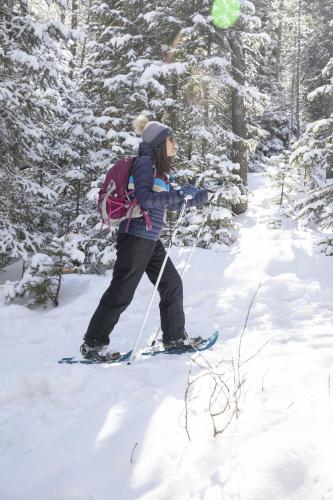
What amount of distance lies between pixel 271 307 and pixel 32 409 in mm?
3826

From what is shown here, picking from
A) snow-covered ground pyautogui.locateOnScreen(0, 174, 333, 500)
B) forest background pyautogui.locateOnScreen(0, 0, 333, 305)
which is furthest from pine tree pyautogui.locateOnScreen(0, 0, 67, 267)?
snow-covered ground pyautogui.locateOnScreen(0, 174, 333, 500)

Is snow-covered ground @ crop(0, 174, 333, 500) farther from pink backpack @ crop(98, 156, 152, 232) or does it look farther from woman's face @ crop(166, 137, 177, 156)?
woman's face @ crop(166, 137, 177, 156)

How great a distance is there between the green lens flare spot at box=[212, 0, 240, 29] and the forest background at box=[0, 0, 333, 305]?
20cm

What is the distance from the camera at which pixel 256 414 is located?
252 cm

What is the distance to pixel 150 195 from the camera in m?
3.70

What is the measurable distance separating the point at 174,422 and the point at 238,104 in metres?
13.9

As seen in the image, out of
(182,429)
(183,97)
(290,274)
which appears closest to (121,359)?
(182,429)

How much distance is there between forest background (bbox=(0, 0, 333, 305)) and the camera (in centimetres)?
862

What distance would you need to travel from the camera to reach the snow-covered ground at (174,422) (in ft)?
6.48

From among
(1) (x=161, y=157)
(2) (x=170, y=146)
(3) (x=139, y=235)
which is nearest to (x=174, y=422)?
(3) (x=139, y=235)

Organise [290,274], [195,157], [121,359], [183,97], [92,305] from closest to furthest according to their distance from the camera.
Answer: [121,359], [92,305], [290,274], [195,157], [183,97]

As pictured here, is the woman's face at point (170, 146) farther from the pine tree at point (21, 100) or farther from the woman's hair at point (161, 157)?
the pine tree at point (21, 100)

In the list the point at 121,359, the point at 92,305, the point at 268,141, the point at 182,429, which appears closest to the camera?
the point at 182,429

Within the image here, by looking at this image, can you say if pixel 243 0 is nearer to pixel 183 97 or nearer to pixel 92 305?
pixel 183 97
